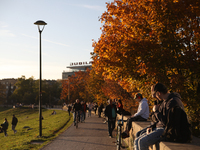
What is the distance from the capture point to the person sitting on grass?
7.83 meters

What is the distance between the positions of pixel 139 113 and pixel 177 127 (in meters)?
3.43

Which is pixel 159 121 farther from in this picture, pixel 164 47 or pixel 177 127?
pixel 164 47

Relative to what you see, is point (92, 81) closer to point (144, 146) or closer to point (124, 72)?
point (124, 72)

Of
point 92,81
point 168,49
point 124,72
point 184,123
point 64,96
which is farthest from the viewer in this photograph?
point 64,96

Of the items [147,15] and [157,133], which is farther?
[147,15]

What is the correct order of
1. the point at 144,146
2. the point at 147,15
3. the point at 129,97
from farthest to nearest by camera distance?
the point at 129,97 → the point at 147,15 → the point at 144,146

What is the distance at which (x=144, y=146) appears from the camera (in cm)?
490

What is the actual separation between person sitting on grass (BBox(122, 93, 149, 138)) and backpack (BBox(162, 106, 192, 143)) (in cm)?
316

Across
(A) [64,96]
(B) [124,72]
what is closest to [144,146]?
(B) [124,72]

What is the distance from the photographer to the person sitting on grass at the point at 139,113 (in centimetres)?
783

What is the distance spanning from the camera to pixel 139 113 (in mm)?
7875

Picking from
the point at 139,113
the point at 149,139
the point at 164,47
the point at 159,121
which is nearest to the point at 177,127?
the point at 159,121

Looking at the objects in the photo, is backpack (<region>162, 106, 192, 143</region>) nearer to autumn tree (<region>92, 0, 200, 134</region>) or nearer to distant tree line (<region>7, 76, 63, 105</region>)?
autumn tree (<region>92, 0, 200, 134</region>)

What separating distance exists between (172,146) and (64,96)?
7520cm
